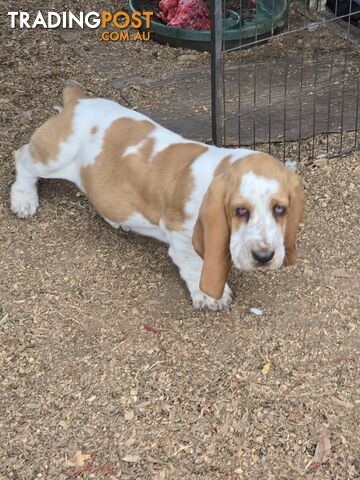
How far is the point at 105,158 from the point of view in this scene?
395 cm

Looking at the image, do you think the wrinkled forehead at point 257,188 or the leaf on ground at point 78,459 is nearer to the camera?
the leaf on ground at point 78,459

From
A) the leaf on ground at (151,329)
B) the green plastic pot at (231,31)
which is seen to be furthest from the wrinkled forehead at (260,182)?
the green plastic pot at (231,31)

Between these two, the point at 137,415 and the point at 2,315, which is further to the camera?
the point at 2,315

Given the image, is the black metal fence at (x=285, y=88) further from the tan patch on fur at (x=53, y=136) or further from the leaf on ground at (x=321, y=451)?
the leaf on ground at (x=321, y=451)

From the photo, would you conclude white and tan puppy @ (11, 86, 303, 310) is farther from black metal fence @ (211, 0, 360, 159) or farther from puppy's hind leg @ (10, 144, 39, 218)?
black metal fence @ (211, 0, 360, 159)

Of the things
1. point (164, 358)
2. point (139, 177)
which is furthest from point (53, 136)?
point (164, 358)

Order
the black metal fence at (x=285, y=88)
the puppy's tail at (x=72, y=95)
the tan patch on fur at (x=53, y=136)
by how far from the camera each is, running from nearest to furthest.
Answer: the tan patch on fur at (x=53, y=136) → the puppy's tail at (x=72, y=95) → the black metal fence at (x=285, y=88)

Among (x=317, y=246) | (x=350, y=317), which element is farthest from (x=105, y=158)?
(x=350, y=317)

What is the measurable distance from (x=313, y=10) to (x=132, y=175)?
4117mm

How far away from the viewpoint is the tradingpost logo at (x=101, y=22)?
665 centimetres

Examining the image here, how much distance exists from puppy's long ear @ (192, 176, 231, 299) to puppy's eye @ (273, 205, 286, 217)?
0.23 m

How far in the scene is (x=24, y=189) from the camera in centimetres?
441

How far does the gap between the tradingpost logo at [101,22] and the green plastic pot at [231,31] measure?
116 mm

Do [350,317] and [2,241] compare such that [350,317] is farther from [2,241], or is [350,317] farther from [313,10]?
[313,10]
